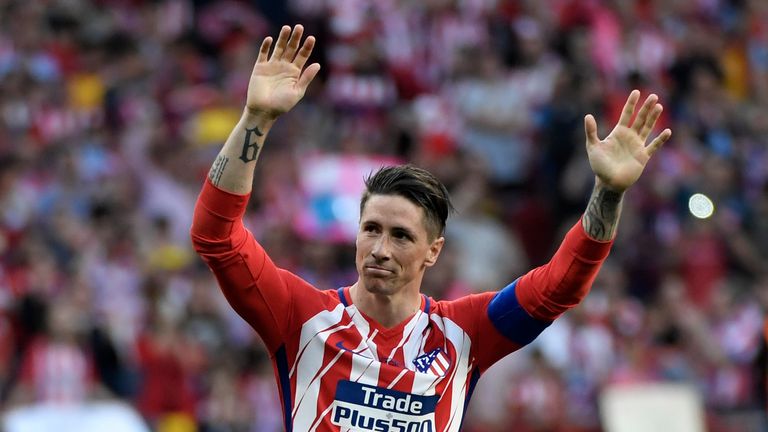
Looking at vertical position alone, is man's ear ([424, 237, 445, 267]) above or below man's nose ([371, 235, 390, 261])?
above

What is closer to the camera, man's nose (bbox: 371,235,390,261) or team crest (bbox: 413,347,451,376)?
man's nose (bbox: 371,235,390,261)

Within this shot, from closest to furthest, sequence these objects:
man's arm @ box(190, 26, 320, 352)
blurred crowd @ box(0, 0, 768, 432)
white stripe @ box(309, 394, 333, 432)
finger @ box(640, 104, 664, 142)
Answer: man's arm @ box(190, 26, 320, 352), white stripe @ box(309, 394, 333, 432), finger @ box(640, 104, 664, 142), blurred crowd @ box(0, 0, 768, 432)

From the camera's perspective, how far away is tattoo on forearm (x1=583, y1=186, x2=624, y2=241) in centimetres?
568

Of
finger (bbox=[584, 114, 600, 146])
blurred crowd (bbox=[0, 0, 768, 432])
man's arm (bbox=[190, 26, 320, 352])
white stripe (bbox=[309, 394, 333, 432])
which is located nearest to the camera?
man's arm (bbox=[190, 26, 320, 352])

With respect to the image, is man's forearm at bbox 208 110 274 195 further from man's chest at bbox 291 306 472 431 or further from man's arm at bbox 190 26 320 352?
man's chest at bbox 291 306 472 431

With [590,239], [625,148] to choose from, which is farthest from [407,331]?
[625,148]

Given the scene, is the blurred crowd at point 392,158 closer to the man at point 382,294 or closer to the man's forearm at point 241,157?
the man at point 382,294

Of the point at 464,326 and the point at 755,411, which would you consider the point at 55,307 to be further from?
the point at 464,326

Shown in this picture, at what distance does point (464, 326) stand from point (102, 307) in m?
6.60

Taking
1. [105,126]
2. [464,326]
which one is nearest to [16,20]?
[105,126]

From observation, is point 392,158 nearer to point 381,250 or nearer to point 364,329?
point 364,329

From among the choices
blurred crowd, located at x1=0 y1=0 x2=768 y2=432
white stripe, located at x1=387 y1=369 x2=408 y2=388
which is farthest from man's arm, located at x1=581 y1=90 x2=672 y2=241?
blurred crowd, located at x1=0 y1=0 x2=768 y2=432

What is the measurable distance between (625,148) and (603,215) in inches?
10.8

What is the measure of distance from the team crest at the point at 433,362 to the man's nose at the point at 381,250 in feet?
1.37
